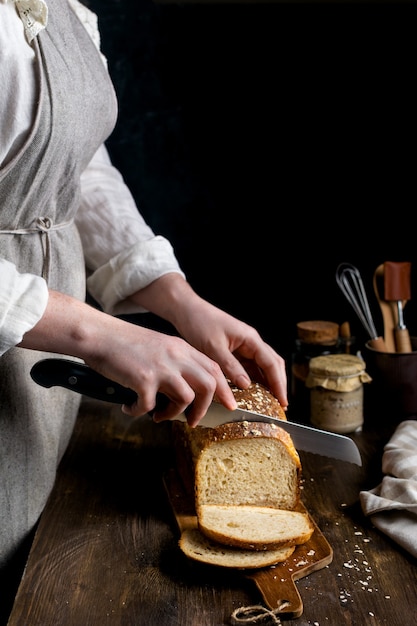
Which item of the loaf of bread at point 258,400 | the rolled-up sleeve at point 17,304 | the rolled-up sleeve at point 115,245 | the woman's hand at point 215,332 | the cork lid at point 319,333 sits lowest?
the cork lid at point 319,333

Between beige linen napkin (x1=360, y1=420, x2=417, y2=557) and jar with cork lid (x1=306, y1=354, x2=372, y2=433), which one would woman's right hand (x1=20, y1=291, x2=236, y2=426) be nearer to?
beige linen napkin (x1=360, y1=420, x2=417, y2=557)

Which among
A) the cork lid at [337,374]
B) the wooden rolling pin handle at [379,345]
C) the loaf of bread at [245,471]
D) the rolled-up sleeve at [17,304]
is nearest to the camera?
the rolled-up sleeve at [17,304]

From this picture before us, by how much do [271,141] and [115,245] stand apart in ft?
1.86

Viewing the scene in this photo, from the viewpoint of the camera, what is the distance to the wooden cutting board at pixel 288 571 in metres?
0.92

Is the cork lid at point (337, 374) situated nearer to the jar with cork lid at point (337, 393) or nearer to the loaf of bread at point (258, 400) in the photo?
the jar with cork lid at point (337, 393)

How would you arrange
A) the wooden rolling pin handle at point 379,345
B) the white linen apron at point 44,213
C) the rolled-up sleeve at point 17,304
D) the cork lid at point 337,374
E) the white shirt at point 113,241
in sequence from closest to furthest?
the rolled-up sleeve at point 17,304, the white linen apron at point 44,213, the white shirt at point 113,241, the cork lid at point 337,374, the wooden rolling pin handle at point 379,345

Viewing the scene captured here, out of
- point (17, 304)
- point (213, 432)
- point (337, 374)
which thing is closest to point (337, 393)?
point (337, 374)

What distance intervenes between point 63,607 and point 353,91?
1.26m

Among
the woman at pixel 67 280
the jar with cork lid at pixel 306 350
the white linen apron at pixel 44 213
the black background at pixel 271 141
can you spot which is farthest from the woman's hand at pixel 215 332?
the black background at pixel 271 141

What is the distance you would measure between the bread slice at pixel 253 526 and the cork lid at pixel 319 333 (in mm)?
526

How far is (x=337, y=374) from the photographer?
4.75 feet

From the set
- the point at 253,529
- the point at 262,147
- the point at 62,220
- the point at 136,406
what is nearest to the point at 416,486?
the point at 253,529

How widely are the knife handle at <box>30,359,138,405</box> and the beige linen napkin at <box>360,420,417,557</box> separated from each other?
1.39 ft

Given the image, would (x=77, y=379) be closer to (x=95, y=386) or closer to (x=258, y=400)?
(x=95, y=386)
